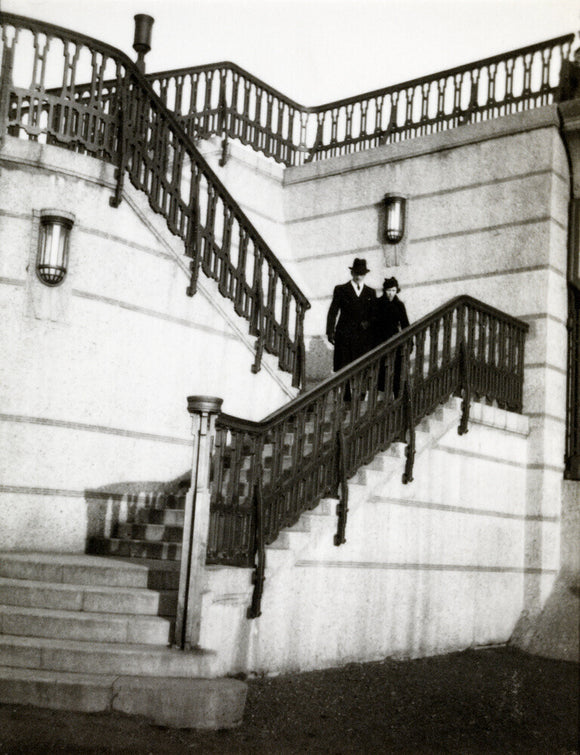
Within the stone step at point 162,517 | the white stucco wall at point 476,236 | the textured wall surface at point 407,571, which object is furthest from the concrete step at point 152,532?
the white stucco wall at point 476,236

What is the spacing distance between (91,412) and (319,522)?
263cm

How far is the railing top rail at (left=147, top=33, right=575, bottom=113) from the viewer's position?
12.4 m

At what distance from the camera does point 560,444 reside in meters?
11.8

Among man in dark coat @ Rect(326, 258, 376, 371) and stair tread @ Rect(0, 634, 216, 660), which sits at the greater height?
man in dark coat @ Rect(326, 258, 376, 371)

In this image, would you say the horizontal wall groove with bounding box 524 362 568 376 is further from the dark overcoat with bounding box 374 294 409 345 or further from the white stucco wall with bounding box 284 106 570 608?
the dark overcoat with bounding box 374 294 409 345

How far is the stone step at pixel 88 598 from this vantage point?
23.6 feet

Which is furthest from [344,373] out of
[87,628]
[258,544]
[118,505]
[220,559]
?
[87,628]

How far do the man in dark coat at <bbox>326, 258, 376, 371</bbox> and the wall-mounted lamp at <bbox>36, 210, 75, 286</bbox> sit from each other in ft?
11.3

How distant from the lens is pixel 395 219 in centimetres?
1327

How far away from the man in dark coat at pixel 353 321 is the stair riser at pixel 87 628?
5113 mm

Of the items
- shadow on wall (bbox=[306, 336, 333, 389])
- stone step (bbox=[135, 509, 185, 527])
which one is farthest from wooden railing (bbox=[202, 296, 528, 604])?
shadow on wall (bbox=[306, 336, 333, 389])

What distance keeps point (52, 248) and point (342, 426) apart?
10.6ft

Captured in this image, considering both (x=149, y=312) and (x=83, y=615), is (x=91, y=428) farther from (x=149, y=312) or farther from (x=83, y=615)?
(x=83, y=615)

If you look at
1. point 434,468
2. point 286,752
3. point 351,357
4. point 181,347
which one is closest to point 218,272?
point 181,347
